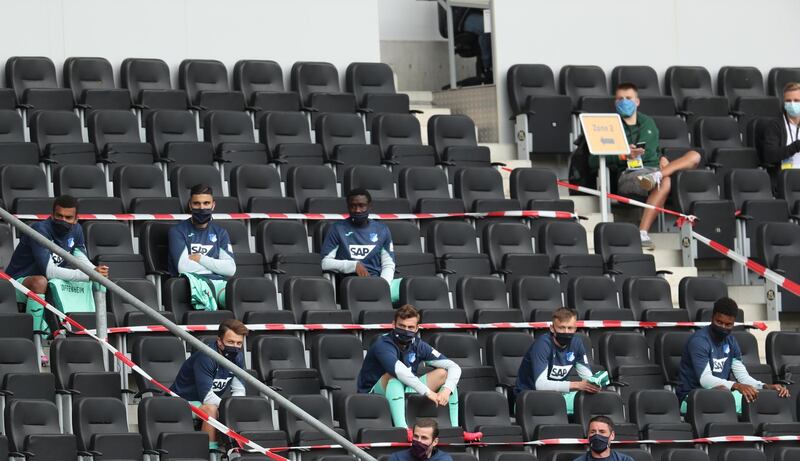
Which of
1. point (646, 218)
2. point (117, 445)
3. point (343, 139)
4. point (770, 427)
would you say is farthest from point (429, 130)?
point (117, 445)

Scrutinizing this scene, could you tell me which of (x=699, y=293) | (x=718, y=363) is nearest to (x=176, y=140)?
(x=699, y=293)

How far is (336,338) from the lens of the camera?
37.7 feet

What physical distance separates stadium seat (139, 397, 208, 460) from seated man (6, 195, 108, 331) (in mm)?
1202

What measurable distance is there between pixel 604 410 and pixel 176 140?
4.10 meters

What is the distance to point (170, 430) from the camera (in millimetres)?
10117

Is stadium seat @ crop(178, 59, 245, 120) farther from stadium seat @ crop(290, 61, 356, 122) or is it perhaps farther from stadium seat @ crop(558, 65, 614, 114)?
stadium seat @ crop(558, 65, 614, 114)

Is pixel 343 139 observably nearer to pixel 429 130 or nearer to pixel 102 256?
pixel 429 130

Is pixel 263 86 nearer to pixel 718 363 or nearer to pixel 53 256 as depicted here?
pixel 53 256

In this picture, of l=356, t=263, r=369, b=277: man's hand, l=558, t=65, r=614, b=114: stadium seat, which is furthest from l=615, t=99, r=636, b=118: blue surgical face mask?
l=356, t=263, r=369, b=277: man's hand

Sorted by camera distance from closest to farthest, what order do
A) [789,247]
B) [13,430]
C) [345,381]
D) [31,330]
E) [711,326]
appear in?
1. [13,430]
2. [31,330]
3. [345,381]
4. [711,326]
5. [789,247]

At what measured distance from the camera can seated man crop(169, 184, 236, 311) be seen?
1176 centimetres

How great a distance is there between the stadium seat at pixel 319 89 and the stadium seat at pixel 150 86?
1.09 m

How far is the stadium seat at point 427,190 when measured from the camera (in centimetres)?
1359

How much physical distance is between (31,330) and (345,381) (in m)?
2.04
